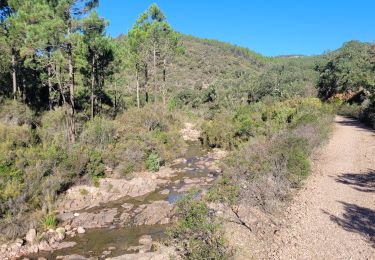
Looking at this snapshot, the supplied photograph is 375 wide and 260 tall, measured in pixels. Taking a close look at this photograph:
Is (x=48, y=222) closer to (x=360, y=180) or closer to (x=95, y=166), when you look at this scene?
(x=95, y=166)

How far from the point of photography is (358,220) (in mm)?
10312

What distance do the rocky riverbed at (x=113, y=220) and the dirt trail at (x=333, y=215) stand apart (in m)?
3.96

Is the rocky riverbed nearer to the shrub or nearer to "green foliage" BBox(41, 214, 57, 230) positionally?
"green foliage" BBox(41, 214, 57, 230)

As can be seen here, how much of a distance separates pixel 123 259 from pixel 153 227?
9.27 ft

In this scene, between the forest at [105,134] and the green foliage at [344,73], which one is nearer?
the forest at [105,134]

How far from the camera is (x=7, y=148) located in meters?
14.7

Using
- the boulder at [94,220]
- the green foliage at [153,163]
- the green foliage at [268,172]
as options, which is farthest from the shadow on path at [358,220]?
the green foliage at [153,163]

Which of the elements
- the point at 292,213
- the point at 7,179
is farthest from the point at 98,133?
the point at 292,213

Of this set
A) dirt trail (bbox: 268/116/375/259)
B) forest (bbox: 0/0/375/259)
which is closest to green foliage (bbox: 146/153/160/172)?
forest (bbox: 0/0/375/259)

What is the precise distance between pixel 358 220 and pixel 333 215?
2.42 feet

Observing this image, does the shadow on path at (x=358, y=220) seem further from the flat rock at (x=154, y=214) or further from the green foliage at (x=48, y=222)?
the green foliage at (x=48, y=222)

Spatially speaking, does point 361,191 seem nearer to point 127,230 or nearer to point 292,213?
point 292,213

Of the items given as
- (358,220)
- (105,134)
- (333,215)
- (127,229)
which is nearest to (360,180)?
(333,215)

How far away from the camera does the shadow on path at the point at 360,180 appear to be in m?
13.1
